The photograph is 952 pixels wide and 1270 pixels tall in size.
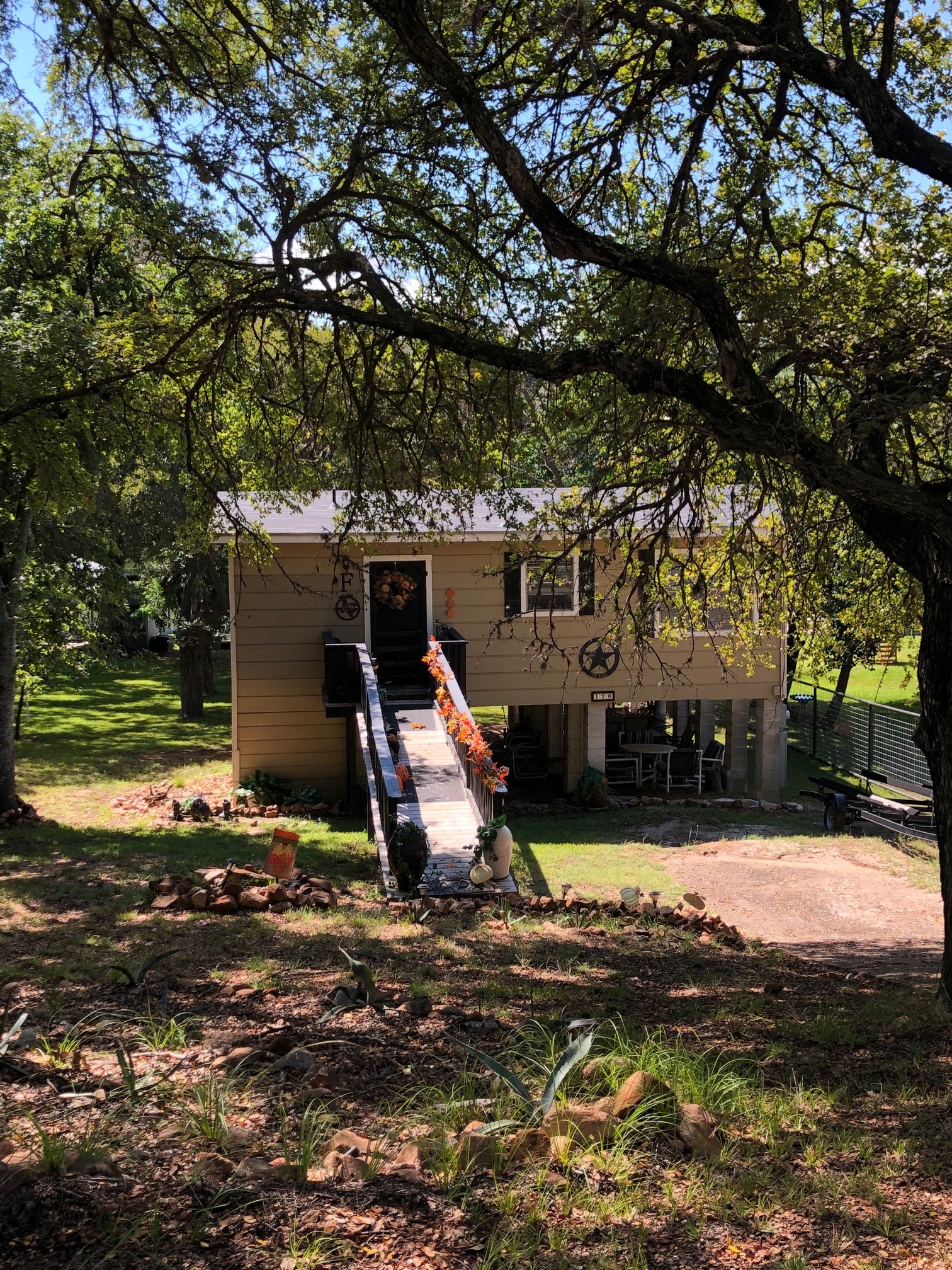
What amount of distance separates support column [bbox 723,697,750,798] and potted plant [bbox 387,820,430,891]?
1058cm

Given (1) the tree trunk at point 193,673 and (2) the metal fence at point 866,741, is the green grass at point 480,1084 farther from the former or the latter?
(1) the tree trunk at point 193,673

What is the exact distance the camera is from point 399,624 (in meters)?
17.8

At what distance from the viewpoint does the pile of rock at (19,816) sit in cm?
1359

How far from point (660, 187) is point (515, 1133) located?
7.84m

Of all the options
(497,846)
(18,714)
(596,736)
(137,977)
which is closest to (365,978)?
(137,977)

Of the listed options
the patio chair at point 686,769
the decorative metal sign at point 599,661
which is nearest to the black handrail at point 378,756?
the decorative metal sign at point 599,661

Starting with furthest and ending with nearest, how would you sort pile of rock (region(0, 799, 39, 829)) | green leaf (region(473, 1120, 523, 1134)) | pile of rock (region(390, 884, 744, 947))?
1. pile of rock (region(0, 799, 39, 829))
2. pile of rock (region(390, 884, 744, 947))
3. green leaf (region(473, 1120, 523, 1134))

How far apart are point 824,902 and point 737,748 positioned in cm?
839

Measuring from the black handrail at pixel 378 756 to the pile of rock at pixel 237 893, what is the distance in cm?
170

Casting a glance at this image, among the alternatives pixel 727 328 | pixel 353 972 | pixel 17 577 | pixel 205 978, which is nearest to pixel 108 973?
pixel 205 978

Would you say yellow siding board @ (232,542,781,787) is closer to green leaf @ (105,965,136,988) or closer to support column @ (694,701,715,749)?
support column @ (694,701,715,749)

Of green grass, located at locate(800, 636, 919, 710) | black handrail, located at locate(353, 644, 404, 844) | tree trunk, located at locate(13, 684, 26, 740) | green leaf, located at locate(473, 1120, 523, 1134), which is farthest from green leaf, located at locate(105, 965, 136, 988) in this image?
green grass, located at locate(800, 636, 919, 710)

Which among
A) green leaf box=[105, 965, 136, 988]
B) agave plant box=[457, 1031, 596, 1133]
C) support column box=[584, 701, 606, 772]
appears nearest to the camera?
agave plant box=[457, 1031, 596, 1133]

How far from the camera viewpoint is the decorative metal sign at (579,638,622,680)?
18.0 m
